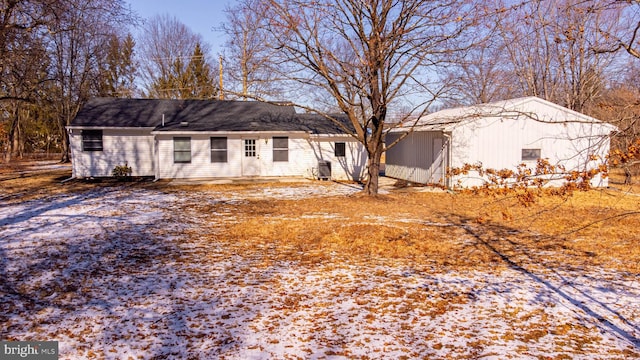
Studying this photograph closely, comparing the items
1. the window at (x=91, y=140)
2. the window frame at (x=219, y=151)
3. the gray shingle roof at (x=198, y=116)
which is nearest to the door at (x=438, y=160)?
the gray shingle roof at (x=198, y=116)

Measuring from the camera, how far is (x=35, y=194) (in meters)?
14.3

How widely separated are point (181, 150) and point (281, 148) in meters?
4.59

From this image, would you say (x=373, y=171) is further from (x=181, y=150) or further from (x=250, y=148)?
(x=181, y=150)

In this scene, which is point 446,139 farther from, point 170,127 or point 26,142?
point 26,142

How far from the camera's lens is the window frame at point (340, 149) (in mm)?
21078

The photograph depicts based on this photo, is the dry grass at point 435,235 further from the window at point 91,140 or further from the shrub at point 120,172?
the window at point 91,140

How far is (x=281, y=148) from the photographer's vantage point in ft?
68.1

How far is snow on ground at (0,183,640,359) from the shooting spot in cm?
393

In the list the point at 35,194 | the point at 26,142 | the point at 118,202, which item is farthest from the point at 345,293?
the point at 26,142

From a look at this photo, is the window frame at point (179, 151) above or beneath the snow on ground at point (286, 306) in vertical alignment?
A: above

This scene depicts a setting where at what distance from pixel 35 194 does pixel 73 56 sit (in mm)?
20382

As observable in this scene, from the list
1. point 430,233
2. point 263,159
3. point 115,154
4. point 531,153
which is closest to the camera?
point 430,233

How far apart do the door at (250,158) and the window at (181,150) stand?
8.19 ft

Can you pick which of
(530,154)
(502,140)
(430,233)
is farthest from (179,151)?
(530,154)
